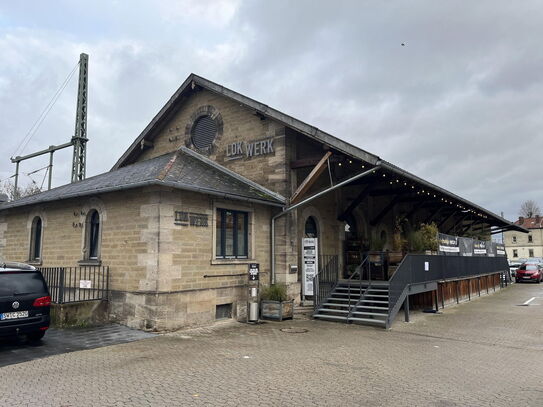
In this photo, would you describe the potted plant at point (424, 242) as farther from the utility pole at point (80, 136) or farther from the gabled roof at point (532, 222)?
the gabled roof at point (532, 222)

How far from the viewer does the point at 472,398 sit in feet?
17.3

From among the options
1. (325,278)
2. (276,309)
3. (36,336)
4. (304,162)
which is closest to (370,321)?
(276,309)

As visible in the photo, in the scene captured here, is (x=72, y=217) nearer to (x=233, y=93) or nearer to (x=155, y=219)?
(x=155, y=219)

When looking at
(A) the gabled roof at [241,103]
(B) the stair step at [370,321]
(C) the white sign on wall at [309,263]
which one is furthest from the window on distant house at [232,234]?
(B) the stair step at [370,321]

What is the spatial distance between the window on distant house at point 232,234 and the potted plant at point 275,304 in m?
1.23

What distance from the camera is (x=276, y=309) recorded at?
11.2 meters

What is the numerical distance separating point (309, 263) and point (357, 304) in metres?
2.25

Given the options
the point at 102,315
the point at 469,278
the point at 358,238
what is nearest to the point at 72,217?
the point at 102,315

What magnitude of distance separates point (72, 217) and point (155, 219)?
367 cm

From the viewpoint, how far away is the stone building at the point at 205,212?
972 centimetres

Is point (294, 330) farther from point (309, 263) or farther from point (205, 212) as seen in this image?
point (205, 212)

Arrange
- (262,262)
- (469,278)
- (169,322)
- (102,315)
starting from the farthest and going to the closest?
(469,278) → (262,262) → (102,315) → (169,322)

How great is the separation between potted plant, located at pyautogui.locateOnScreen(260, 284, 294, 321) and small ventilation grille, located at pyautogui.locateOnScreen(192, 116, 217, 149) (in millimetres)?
6158

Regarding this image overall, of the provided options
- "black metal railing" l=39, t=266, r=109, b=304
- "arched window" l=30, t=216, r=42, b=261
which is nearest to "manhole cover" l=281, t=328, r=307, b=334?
"black metal railing" l=39, t=266, r=109, b=304
